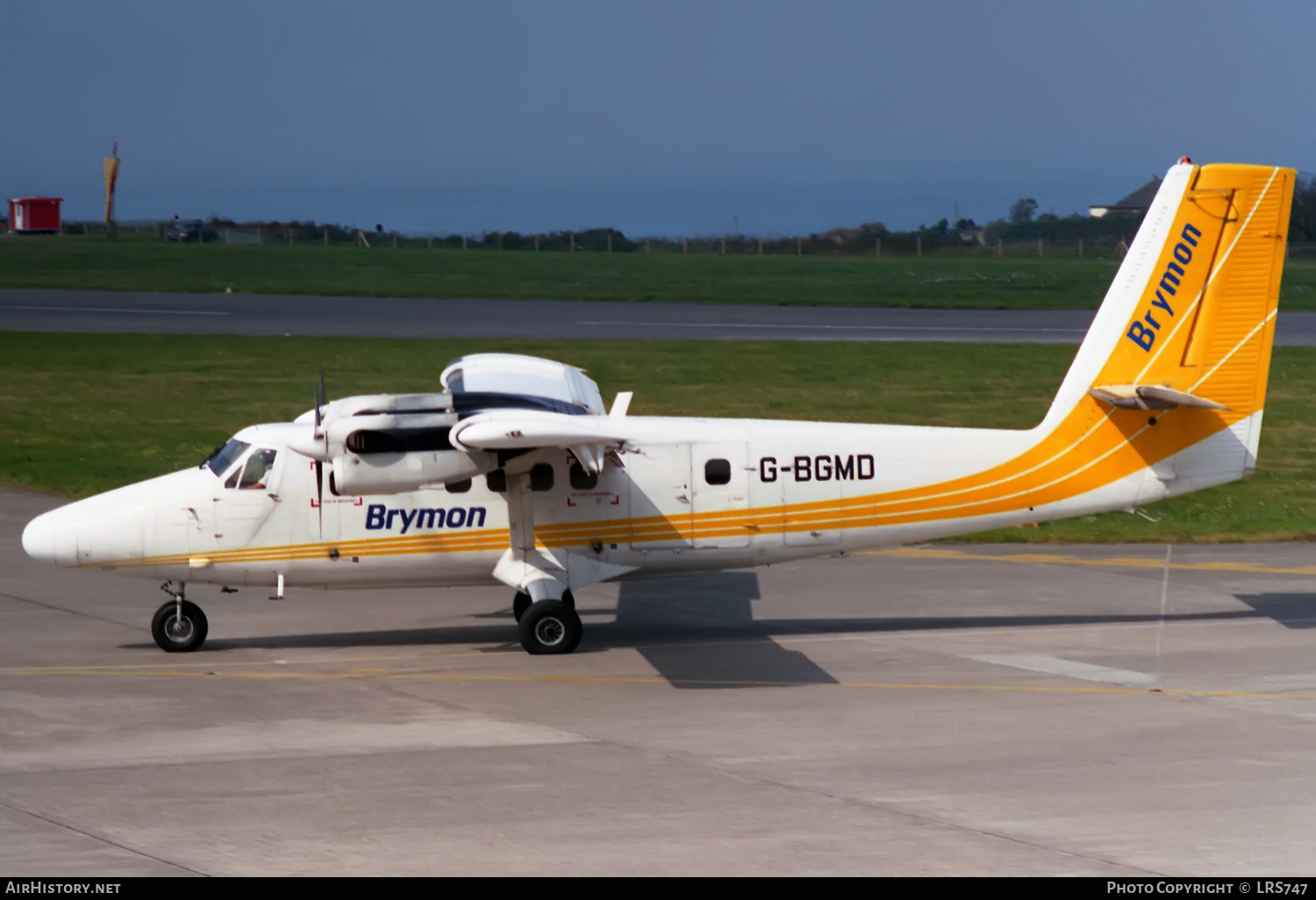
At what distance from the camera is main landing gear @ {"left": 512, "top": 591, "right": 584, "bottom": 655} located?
16734mm

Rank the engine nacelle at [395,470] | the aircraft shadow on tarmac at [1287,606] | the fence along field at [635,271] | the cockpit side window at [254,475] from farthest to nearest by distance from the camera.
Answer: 1. the fence along field at [635,271]
2. the aircraft shadow on tarmac at [1287,606]
3. the cockpit side window at [254,475]
4. the engine nacelle at [395,470]

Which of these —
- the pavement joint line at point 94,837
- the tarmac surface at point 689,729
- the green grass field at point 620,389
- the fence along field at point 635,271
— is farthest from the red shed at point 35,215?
the pavement joint line at point 94,837

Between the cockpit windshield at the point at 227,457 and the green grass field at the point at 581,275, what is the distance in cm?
4630

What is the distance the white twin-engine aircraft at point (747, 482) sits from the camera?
1694cm

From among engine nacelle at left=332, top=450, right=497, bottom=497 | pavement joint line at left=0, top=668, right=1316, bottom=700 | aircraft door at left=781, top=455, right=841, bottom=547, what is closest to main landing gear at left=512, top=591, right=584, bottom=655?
pavement joint line at left=0, top=668, right=1316, bottom=700

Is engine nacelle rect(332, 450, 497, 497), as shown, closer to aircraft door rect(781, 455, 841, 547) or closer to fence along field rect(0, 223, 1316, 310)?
aircraft door rect(781, 455, 841, 547)

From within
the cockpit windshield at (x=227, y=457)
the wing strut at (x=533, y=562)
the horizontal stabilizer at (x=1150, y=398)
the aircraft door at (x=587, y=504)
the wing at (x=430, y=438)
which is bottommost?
the wing strut at (x=533, y=562)

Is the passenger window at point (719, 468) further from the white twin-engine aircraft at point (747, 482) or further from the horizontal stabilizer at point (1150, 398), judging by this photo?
the horizontal stabilizer at point (1150, 398)

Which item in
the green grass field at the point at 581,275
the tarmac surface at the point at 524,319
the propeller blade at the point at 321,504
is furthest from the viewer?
the green grass field at the point at 581,275

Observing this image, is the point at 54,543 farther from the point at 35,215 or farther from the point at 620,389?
the point at 35,215

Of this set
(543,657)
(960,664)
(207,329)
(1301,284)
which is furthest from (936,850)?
(1301,284)

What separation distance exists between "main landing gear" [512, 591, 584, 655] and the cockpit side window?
3.12 m

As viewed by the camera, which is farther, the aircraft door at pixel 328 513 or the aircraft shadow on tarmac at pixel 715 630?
the aircraft door at pixel 328 513

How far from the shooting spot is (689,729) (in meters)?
13.9
